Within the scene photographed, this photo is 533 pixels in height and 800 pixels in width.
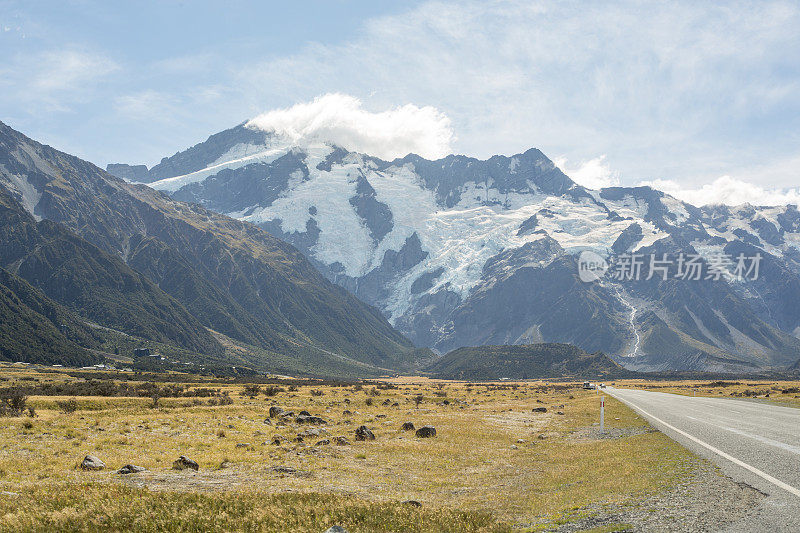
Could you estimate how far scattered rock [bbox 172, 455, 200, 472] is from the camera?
22.6 meters

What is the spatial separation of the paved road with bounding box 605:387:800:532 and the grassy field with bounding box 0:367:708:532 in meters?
1.49

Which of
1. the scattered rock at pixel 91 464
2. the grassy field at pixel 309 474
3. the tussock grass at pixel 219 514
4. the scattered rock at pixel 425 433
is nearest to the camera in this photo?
the tussock grass at pixel 219 514

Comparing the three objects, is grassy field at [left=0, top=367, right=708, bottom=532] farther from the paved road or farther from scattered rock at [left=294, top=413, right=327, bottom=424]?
the paved road

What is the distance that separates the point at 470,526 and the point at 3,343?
236957 millimetres

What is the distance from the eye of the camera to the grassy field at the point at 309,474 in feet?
44.0

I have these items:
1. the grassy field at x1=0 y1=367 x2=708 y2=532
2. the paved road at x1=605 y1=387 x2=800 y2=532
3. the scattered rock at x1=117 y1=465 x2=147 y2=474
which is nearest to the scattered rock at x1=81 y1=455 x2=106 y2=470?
the grassy field at x1=0 y1=367 x2=708 y2=532

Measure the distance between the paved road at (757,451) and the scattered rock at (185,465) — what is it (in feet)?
67.8

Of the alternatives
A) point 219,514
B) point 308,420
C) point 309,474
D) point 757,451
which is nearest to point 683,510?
point 757,451

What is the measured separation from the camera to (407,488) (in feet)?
65.7

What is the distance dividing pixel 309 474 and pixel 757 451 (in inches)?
718

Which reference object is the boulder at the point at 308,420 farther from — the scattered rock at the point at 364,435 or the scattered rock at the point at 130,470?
the scattered rock at the point at 130,470

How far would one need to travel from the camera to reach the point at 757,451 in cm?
1980

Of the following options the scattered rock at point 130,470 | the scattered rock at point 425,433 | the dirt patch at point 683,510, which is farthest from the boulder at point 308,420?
the dirt patch at point 683,510

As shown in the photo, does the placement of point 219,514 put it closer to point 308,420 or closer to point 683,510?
point 683,510
